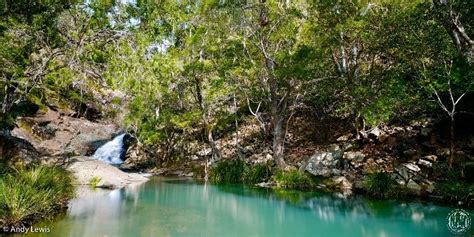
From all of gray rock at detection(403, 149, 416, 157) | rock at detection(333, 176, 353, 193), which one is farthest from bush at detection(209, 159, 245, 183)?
gray rock at detection(403, 149, 416, 157)

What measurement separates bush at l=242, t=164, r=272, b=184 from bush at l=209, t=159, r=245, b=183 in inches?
17.4

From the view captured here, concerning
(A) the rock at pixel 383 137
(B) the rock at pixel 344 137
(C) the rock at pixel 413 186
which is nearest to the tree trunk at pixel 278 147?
(B) the rock at pixel 344 137

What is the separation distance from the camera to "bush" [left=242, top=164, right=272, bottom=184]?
2402cm

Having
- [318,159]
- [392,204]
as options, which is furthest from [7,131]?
[392,204]

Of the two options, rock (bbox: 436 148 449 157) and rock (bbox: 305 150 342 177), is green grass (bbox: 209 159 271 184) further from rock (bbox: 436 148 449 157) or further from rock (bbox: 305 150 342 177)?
rock (bbox: 436 148 449 157)

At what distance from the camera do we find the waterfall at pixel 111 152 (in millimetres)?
38625

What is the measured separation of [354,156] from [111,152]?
86.3 feet

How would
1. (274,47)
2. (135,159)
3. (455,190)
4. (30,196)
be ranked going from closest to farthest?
1. (30,196)
2. (455,190)
3. (274,47)
4. (135,159)

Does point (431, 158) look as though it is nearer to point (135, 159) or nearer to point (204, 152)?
point (204, 152)

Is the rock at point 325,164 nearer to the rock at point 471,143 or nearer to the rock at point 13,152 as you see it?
the rock at point 471,143

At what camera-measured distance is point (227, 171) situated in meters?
25.7

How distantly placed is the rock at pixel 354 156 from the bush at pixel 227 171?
22.2 ft

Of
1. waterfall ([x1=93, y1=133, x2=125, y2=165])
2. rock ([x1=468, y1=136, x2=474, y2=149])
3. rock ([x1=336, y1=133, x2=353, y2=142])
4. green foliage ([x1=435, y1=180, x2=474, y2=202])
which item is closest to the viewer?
green foliage ([x1=435, y1=180, x2=474, y2=202])

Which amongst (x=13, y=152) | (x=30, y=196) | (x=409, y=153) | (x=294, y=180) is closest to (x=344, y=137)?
(x=409, y=153)
